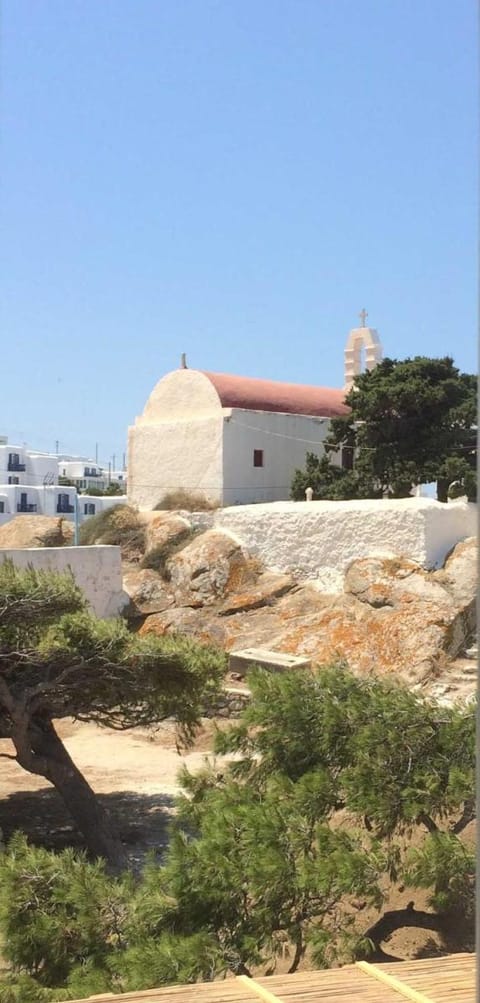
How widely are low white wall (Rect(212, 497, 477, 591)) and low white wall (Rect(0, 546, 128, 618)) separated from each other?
284cm

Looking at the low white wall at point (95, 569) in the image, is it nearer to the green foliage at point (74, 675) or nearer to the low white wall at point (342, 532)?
the low white wall at point (342, 532)

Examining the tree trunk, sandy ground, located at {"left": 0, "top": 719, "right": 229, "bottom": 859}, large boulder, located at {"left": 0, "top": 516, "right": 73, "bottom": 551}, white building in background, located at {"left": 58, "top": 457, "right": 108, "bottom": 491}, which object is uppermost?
white building in background, located at {"left": 58, "top": 457, "right": 108, "bottom": 491}

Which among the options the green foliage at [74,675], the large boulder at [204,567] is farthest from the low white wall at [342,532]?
the green foliage at [74,675]

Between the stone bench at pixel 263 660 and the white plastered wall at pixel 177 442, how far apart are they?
660 centimetres

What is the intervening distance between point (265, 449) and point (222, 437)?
1.52 metres

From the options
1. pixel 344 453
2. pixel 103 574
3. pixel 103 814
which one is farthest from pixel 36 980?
pixel 344 453

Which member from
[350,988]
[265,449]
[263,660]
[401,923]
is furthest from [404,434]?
[350,988]

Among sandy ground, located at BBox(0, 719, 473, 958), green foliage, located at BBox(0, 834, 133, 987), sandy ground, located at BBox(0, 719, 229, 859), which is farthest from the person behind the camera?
sandy ground, located at BBox(0, 719, 229, 859)

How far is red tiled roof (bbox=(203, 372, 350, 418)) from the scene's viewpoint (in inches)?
928

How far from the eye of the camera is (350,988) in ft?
12.2

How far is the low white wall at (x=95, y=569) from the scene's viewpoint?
60.5ft

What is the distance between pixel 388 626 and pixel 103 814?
290 inches

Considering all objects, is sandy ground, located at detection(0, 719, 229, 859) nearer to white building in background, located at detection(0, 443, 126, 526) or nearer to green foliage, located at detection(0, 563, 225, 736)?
green foliage, located at detection(0, 563, 225, 736)

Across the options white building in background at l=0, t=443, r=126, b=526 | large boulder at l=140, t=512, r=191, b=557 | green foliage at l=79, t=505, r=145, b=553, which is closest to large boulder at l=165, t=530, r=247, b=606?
large boulder at l=140, t=512, r=191, b=557
